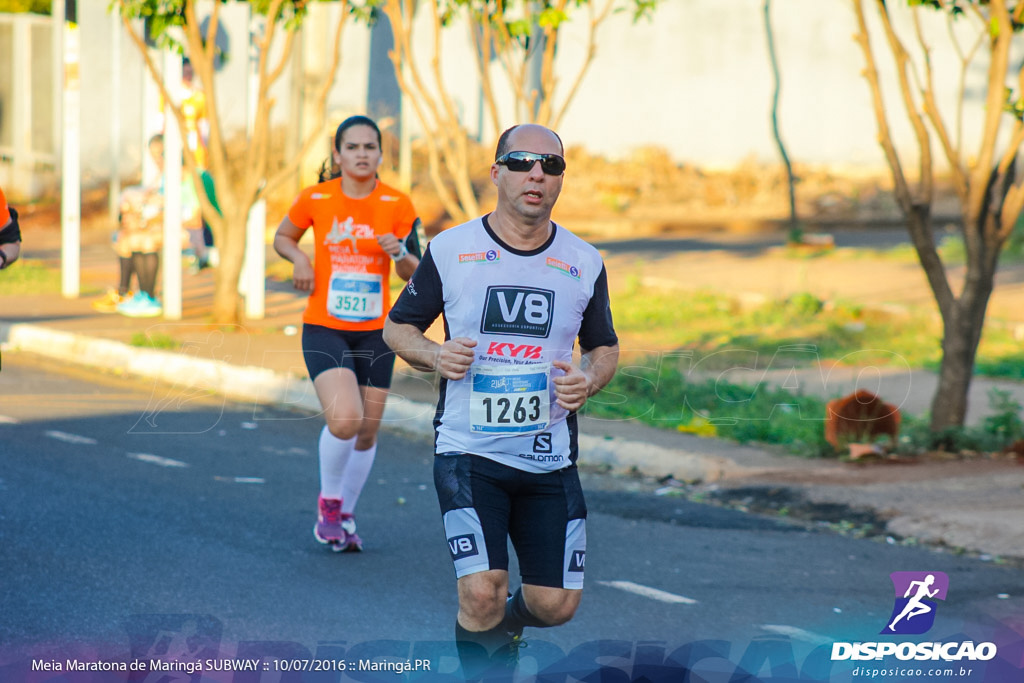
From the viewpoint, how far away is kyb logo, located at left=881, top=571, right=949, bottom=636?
582 cm

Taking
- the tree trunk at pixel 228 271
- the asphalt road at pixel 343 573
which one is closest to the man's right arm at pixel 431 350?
the asphalt road at pixel 343 573

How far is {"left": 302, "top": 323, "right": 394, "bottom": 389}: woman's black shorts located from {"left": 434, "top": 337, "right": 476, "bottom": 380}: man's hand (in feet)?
7.95

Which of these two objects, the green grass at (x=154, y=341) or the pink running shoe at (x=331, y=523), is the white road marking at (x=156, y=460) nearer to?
the pink running shoe at (x=331, y=523)

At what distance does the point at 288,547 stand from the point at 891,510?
366cm

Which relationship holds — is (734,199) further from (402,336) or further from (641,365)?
(402,336)

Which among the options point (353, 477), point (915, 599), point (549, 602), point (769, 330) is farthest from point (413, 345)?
point (769, 330)

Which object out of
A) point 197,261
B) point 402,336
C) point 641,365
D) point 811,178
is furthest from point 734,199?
point 402,336

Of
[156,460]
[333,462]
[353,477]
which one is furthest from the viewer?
[156,460]

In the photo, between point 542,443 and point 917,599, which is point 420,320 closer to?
point 542,443

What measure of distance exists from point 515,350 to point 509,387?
126 millimetres

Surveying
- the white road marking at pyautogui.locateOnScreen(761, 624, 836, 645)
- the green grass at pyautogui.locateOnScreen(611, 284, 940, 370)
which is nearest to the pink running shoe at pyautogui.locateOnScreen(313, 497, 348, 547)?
the white road marking at pyautogui.locateOnScreen(761, 624, 836, 645)

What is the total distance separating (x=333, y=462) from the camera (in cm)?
677

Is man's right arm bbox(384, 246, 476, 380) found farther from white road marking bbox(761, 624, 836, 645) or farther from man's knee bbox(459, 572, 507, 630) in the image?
white road marking bbox(761, 624, 836, 645)

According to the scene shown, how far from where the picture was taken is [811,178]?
31.8 meters
